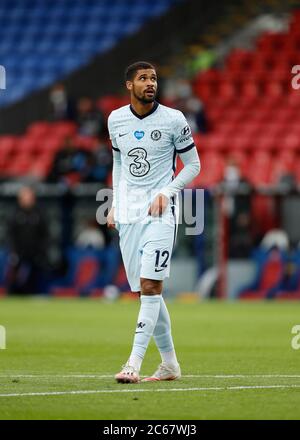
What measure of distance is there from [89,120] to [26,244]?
174 inches

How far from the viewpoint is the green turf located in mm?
7699

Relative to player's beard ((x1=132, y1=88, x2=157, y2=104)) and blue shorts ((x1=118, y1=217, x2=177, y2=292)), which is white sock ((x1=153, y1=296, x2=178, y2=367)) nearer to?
blue shorts ((x1=118, y1=217, x2=177, y2=292))

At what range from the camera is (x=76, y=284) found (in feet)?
79.0

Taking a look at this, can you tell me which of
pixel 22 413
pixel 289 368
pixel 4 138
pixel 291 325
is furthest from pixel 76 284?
pixel 22 413

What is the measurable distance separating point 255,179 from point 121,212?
1495 centimetres

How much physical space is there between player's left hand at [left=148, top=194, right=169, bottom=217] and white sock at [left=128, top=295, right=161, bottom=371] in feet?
2.12

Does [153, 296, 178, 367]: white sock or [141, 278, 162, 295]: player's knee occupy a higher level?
[141, 278, 162, 295]: player's knee

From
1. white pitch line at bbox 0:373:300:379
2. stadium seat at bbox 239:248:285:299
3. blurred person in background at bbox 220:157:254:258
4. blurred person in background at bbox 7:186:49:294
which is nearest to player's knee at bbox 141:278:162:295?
white pitch line at bbox 0:373:300:379

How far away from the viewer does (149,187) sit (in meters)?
9.62

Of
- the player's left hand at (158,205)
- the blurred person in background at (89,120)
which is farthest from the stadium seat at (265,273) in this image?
the player's left hand at (158,205)

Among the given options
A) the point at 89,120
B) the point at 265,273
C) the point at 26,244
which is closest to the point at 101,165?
the point at 26,244

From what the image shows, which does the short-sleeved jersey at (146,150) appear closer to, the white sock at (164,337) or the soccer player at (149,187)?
the soccer player at (149,187)

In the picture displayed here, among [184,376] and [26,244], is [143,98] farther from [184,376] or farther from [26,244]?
[26,244]
